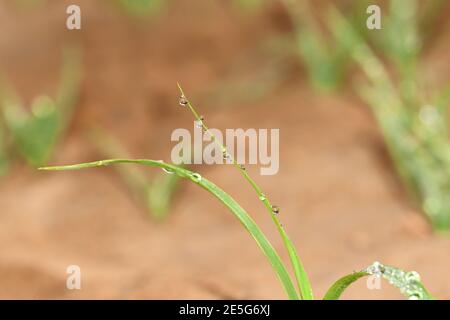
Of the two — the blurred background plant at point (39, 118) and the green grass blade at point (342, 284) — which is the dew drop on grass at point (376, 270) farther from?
the blurred background plant at point (39, 118)

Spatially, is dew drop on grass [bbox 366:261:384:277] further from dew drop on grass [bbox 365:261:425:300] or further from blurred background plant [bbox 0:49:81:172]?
blurred background plant [bbox 0:49:81:172]

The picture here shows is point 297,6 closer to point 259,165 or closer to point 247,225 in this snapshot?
point 259,165

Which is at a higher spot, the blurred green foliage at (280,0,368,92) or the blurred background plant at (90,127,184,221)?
the blurred green foliage at (280,0,368,92)

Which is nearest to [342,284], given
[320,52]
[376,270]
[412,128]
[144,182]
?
[376,270]

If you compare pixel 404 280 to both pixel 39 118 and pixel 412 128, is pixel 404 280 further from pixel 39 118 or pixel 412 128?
pixel 39 118

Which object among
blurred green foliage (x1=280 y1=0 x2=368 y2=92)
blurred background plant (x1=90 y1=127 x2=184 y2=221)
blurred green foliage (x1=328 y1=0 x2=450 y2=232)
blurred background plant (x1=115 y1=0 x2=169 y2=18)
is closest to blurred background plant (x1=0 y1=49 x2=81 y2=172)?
blurred background plant (x1=90 y1=127 x2=184 y2=221)
